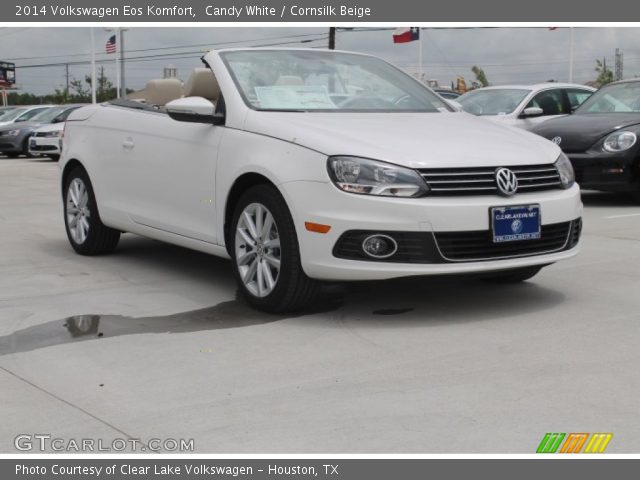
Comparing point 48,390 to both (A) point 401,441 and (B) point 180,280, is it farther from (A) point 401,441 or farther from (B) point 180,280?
(B) point 180,280

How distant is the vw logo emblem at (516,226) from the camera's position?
5605mm

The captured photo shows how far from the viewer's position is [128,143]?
7.34 meters

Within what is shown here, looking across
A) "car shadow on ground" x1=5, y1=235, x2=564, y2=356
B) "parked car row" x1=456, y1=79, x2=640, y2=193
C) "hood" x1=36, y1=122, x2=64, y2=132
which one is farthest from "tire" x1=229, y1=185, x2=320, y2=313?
"hood" x1=36, y1=122, x2=64, y2=132

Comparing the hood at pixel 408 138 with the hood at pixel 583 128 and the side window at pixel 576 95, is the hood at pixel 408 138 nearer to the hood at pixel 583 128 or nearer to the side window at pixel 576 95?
the hood at pixel 583 128

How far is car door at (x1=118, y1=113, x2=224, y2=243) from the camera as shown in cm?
642

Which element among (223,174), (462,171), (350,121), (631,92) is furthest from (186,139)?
(631,92)

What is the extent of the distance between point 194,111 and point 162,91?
7.05 feet

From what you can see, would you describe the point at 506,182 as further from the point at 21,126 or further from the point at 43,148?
the point at 21,126

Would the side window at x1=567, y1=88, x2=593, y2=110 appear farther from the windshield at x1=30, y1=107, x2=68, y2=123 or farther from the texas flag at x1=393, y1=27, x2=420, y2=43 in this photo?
the texas flag at x1=393, y1=27, x2=420, y2=43

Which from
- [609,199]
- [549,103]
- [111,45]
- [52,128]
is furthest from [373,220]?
[111,45]

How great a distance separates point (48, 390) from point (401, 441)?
164cm

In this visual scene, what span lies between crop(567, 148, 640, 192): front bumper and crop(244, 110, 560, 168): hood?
5.34 m

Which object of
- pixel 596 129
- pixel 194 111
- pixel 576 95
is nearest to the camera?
pixel 194 111

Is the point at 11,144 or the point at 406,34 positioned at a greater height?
the point at 406,34
